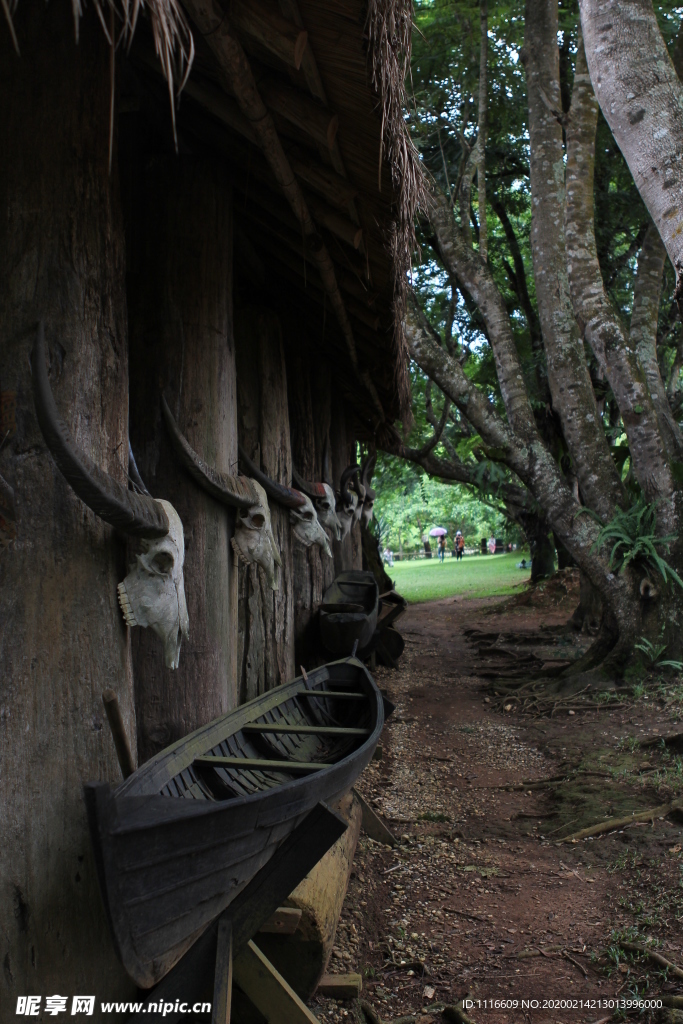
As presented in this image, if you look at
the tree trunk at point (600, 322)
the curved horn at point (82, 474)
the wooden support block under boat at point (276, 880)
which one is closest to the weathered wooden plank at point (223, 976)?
the wooden support block under boat at point (276, 880)

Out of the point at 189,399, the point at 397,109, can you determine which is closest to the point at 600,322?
the point at 397,109

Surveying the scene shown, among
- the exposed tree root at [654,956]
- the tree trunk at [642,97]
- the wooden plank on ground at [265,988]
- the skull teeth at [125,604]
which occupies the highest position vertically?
the tree trunk at [642,97]

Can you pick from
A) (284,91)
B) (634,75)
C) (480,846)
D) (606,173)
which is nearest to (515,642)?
(480,846)

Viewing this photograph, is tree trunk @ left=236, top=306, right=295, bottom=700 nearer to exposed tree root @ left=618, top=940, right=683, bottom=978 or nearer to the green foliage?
exposed tree root @ left=618, top=940, right=683, bottom=978

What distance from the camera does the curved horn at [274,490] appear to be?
429 cm

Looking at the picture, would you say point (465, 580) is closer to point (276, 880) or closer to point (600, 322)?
point (600, 322)

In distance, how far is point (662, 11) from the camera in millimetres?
9094

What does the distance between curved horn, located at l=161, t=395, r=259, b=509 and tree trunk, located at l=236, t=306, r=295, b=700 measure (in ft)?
3.98

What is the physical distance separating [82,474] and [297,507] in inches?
104

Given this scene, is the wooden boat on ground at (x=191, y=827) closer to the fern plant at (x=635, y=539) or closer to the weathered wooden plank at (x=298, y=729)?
the weathered wooden plank at (x=298, y=729)

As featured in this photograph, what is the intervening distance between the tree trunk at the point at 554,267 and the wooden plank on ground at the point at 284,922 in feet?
18.6

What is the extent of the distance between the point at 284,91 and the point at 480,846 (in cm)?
419

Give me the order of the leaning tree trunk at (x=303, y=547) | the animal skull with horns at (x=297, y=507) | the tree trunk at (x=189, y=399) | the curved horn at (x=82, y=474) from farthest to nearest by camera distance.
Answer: the leaning tree trunk at (x=303, y=547) < the animal skull with horns at (x=297, y=507) < the tree trunk at (x=189, y=399) < the curved horn at (x=82, y=474)

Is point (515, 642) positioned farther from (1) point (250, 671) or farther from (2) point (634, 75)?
(2) point (634, 75)
